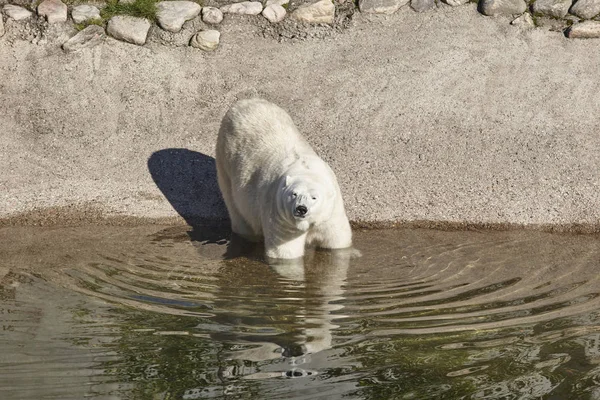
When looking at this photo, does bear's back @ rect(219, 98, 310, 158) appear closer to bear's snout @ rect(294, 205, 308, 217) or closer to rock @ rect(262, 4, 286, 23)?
bear's snout @ rect(294, 205, 308, 217)

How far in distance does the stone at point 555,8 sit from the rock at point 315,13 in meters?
2.95

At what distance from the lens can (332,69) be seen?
1228 cm

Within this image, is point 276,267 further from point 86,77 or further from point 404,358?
point 86,77

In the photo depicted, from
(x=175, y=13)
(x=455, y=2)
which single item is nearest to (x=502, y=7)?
(x=455, y=2)

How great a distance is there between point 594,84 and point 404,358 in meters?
7.00

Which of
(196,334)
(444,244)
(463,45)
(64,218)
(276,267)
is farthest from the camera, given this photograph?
(463,45)

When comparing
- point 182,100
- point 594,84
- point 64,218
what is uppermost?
point 594,84

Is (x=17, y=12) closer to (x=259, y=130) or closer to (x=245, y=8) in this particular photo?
(x=245, y=8)

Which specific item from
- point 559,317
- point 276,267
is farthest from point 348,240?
point 559,317

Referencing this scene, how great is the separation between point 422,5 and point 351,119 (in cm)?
287

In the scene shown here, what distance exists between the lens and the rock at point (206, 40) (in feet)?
41.7

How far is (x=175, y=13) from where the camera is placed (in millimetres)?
12914

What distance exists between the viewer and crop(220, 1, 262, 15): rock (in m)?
13.1

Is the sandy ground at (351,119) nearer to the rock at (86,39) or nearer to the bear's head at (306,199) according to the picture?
the rock at (86,39)
